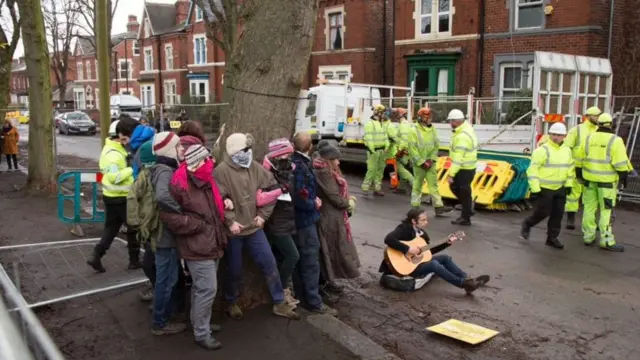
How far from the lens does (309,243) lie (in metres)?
5.30

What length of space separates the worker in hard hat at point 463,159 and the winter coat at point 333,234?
406 cm

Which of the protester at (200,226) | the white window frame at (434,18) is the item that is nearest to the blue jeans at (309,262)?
the protester at (200,226)

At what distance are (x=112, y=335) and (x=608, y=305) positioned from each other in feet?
15.6

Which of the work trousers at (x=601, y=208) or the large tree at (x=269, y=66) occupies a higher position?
the large tree at (x=269, y=66)

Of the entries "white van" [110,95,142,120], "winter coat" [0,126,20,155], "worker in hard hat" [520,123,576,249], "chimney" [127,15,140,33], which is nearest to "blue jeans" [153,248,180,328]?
"worker in hard hat" [520,123,576,249]

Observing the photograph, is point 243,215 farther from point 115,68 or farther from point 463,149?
point 115,68

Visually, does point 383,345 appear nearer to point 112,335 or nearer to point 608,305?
point 112,335

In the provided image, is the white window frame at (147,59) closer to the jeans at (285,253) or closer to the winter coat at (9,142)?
the winter coat at (9,142)

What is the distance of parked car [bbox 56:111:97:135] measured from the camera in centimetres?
3681

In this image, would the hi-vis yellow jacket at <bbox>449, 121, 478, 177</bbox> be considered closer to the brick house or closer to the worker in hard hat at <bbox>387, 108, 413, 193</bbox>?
the worker in hard hat at <bbox>387, 108, 413, 193</bbox>

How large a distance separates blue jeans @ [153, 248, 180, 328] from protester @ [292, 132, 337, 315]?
1.16 metres

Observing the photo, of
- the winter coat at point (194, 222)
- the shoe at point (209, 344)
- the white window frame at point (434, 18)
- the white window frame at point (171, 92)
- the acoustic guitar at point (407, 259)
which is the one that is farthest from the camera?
the white window frame at point (171, 92)

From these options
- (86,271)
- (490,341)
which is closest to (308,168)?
(490,341)

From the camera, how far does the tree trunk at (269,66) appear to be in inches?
205
